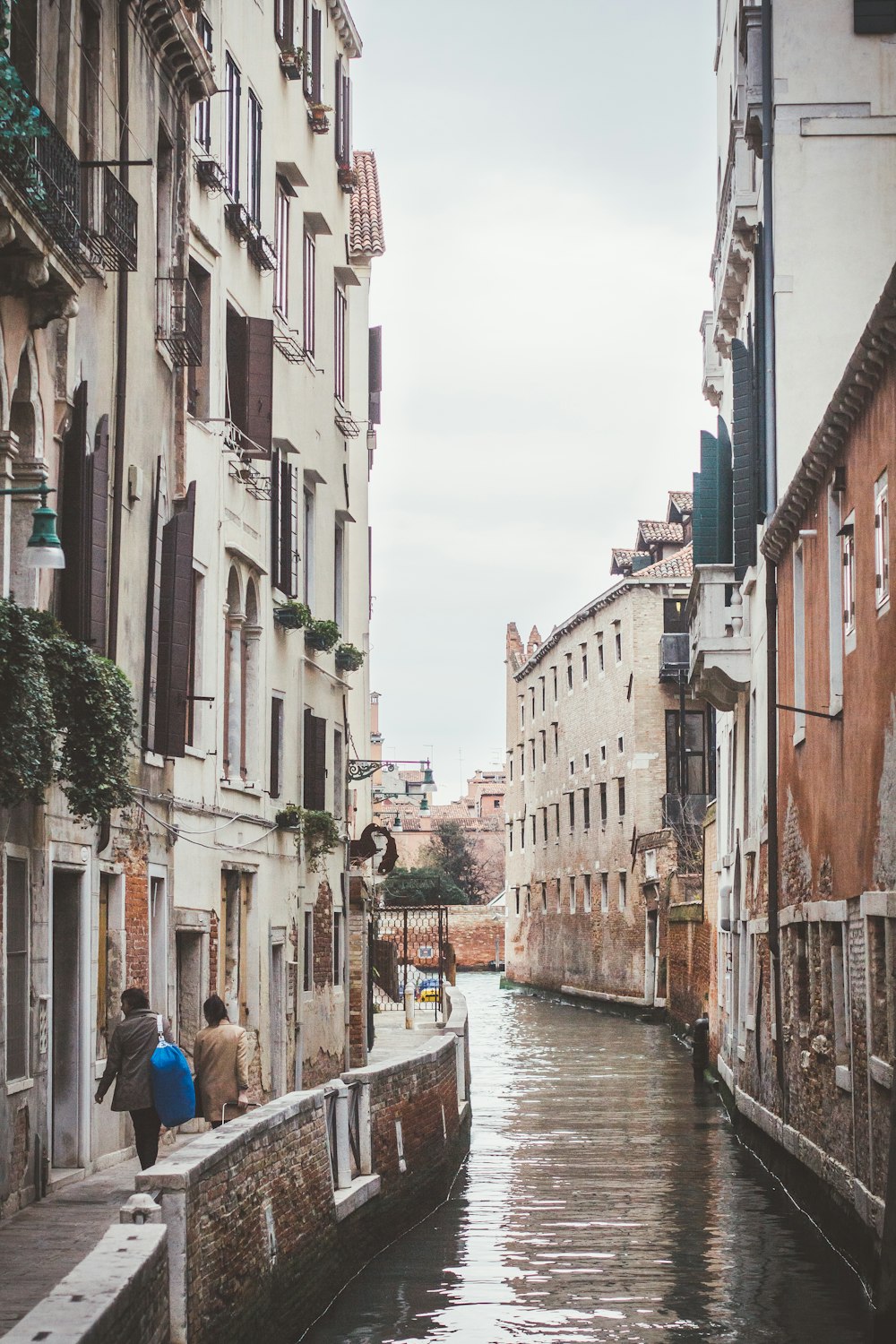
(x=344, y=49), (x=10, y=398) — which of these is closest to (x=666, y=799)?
(x=344, y=49)

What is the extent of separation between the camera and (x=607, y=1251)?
14.3 m

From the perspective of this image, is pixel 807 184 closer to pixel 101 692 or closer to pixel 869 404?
pixel 869 404

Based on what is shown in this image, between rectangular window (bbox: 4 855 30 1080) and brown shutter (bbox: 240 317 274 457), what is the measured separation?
8.03 metres

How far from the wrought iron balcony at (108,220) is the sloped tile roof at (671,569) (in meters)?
39.4

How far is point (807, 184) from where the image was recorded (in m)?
20.4

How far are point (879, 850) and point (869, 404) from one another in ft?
9.43

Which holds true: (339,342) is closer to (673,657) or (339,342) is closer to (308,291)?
(308,291)

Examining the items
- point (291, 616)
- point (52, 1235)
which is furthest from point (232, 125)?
point (52, 1235)

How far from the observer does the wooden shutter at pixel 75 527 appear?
12.4 meters

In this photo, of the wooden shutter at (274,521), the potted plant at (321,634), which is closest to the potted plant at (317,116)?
the wooden shutter at (274,521)

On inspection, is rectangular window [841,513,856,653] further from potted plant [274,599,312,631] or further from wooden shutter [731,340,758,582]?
potted plant [274,599,312,631]

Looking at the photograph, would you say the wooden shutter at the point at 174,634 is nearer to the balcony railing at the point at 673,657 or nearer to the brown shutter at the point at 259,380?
the brown shutter at the point at 259,380

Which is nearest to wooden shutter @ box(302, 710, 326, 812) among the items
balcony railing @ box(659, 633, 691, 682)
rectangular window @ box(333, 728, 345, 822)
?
rectangular window @ box(333, 728, 345, 822)

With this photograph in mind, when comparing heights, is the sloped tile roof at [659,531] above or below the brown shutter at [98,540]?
above
